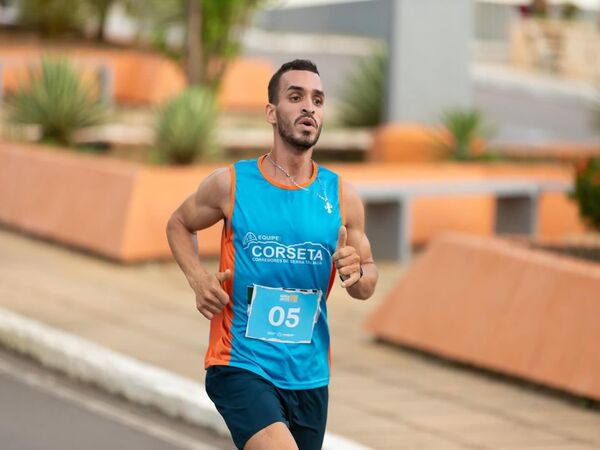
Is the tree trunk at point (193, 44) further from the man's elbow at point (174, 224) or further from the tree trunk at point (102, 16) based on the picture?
the man's elbow at point (174, 224)

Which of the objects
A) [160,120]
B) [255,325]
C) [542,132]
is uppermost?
[255,325]

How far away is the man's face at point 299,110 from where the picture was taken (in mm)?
5605

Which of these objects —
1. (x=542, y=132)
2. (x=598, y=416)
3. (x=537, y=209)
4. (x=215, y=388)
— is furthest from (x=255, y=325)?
(x=542, y=132)

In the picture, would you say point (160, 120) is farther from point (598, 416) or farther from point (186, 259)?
point (186, 259)

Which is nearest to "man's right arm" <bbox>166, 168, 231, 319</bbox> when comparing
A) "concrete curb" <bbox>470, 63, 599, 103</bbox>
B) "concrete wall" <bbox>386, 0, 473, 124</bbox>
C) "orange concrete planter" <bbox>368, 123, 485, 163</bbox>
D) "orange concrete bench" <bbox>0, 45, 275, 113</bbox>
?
"orange concrete planter" <bbox>368, 123, 485, 163</bbox>

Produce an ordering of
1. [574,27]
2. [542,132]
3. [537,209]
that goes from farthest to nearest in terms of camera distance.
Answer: [574,27]
[542,132]
[537,209]

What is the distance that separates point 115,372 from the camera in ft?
31.9

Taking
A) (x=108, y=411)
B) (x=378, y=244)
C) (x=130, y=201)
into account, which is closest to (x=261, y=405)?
(x=108, y=411)

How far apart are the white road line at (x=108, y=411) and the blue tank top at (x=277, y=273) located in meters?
2.83

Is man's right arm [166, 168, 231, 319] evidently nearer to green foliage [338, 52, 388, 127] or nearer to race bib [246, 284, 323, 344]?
race bib [246, 284, 323, 344]

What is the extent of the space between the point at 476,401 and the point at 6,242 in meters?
7.80

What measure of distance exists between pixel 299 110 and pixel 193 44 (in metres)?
17.4

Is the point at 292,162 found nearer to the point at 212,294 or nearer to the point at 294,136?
the point at 294,136

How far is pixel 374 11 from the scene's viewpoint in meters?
38.7
